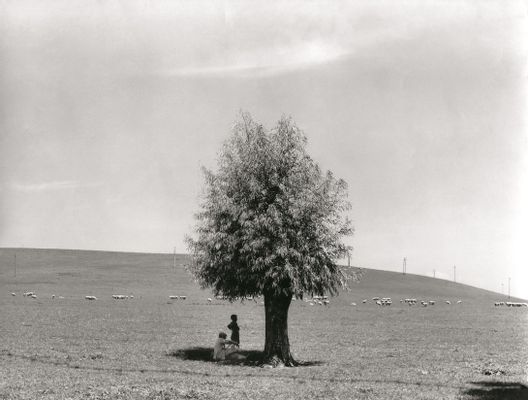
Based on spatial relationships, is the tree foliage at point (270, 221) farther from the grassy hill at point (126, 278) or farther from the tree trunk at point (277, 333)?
the grassy hill at point (126, 278)

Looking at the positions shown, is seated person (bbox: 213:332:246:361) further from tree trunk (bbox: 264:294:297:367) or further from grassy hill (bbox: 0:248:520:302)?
grassy hill (bbox: 0:248:520:302)

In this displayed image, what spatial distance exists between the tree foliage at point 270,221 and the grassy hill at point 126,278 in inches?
3588

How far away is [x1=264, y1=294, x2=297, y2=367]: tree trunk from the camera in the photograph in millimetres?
30656

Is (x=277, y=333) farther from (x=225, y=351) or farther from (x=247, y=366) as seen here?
(x=225, y=351)

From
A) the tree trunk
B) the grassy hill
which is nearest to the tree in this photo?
the tree trunk

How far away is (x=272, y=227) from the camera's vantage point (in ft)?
99.7

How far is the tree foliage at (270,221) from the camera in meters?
30.6

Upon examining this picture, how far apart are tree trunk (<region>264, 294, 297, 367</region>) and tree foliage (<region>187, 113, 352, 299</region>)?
64 centimetres

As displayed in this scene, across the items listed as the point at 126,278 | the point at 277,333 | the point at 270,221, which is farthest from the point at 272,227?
the point at 126,278

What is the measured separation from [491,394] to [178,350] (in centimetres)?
1800

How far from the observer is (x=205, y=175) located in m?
32.6

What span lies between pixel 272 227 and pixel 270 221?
293 mm

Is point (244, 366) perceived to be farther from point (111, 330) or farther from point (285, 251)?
point (111, 330)

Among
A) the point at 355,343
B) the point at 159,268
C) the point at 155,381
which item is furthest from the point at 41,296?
the point at 155,381
